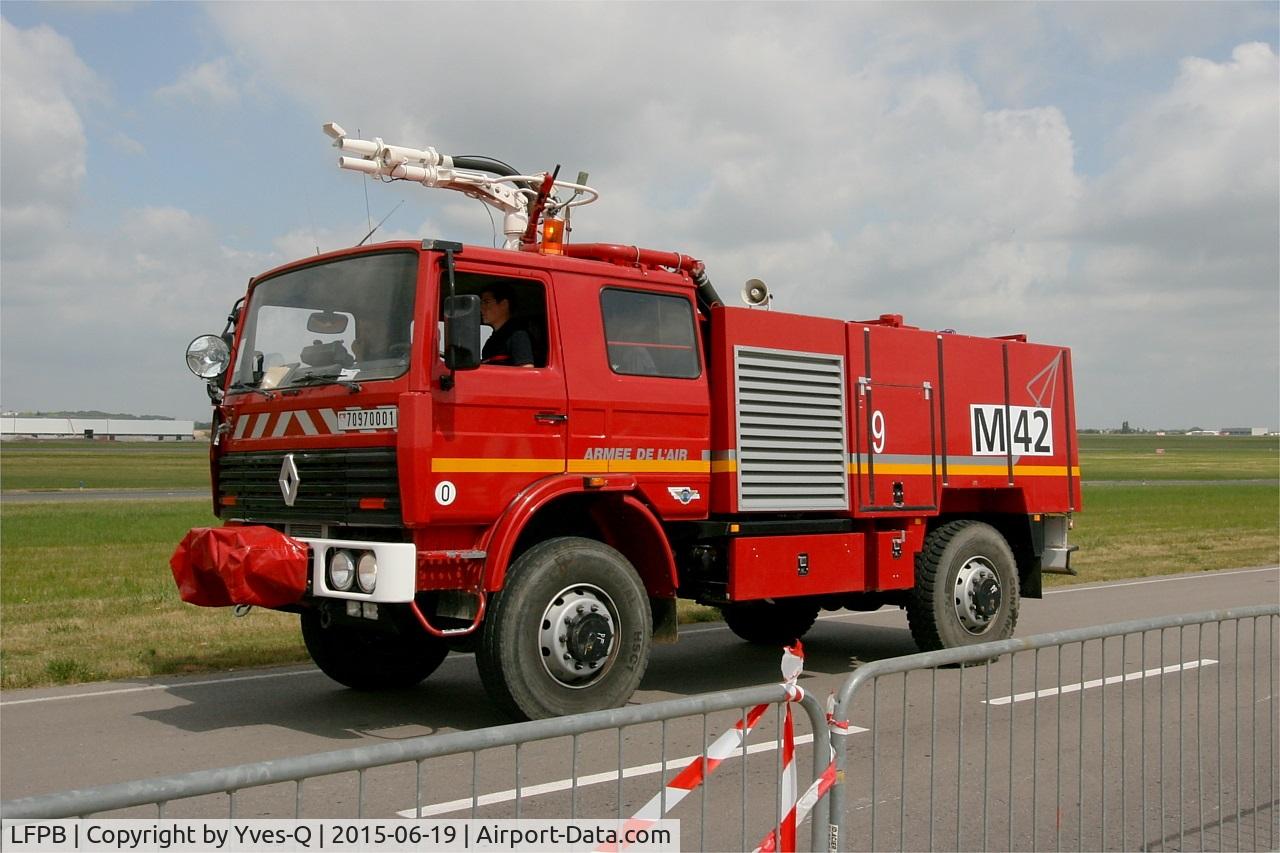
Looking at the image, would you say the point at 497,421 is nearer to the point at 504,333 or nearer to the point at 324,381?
the point at 504,333

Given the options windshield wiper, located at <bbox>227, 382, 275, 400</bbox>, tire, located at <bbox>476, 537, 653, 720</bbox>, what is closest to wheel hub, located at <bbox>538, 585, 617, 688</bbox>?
tire, located at <bbox>476, 537, 653, 720</bbox>

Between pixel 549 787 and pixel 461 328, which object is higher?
pixel 461 328

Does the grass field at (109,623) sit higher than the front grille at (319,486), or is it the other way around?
the front grille at (319,486)

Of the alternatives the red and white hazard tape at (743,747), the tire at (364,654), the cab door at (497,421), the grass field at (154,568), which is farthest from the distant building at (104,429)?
the red and white hazard tape at (743,747)

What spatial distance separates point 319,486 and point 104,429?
192690 millimetres

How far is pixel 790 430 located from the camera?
29.3 ft

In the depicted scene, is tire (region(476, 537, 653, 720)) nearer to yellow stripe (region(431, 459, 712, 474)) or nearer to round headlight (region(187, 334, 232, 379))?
yellow stripe (region(431, 459, 712, 474))

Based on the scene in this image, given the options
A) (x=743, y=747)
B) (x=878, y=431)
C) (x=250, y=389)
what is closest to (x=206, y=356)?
(x=250, y=389)

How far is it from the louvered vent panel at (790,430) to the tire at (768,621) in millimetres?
2121

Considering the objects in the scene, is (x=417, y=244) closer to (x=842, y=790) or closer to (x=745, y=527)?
(x=745, y=527)

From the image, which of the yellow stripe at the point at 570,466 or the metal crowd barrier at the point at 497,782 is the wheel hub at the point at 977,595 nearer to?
the yellow stripe at the point at 570,466

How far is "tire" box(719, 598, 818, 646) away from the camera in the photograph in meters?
11.1

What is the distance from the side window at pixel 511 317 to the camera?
761 centimetres

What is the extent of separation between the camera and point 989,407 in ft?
34.2
